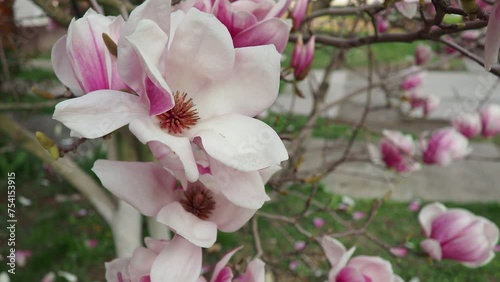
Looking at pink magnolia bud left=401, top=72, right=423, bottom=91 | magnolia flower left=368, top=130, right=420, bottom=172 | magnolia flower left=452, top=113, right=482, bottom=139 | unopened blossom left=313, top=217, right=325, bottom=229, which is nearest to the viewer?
magnolia flower left=368, top=130, right=420, bottom=172

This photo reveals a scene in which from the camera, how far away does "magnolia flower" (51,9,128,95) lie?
47 centimetres

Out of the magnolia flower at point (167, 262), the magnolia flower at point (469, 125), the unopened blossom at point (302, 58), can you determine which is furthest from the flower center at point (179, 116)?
the magnolia flower at point (469, 125)

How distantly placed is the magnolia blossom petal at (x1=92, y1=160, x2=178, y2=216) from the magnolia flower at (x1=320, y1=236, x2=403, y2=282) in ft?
0.84

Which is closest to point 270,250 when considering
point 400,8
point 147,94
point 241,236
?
point 241,236

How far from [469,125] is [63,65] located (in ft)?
5.78

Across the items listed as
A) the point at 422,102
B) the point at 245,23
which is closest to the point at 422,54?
the point at 422,102

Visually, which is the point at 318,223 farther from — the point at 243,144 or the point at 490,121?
the point at 243,144

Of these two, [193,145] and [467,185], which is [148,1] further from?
[467,185]

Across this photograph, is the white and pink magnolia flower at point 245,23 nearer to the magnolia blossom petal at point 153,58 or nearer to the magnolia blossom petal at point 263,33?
the magnolia blossom petal at point 263,33

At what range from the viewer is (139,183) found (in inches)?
19.3

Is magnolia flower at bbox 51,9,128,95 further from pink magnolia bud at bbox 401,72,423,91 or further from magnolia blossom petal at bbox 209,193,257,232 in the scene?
pink magnolia bud at bbox 401,72,423,91

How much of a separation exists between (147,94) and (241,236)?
2.20 m

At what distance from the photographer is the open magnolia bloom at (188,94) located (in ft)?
1.36

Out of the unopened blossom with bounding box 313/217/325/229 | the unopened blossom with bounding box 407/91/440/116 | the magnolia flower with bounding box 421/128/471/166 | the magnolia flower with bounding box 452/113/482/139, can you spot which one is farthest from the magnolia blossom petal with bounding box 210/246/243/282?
the unopened blossom with bounding box 313/217/325/229
